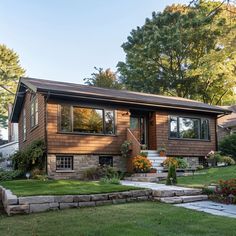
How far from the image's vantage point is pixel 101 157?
565 inches

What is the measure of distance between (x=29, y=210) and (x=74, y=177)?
21.1 ft

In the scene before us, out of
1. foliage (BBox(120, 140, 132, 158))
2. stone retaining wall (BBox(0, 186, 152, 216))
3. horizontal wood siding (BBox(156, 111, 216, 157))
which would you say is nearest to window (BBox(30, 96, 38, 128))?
foliage (BBox(120, 140, 132, 158))

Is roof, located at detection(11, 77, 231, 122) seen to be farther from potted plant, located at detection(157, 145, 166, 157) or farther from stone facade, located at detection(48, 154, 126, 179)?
stone facade, located at detection(48, 154, 126, 179)

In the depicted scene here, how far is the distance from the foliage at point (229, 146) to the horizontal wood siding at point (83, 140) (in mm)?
6263

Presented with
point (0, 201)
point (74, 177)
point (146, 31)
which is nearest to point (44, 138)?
point (74, 177)

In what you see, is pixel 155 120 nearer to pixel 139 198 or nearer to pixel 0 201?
pixel 139 198

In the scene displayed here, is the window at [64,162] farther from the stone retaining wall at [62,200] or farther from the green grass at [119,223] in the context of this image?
the green grass at [119,223]

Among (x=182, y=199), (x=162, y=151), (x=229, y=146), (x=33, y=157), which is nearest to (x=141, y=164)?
(x=162, y=151)

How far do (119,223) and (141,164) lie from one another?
8.05 metres

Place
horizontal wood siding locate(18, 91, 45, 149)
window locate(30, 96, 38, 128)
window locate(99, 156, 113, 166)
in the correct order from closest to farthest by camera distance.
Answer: horizontal wood siding locate(18, 91, 45, 149) → window locate(99, 156, 113, 166) → window locate(30, 96, 38, 128)

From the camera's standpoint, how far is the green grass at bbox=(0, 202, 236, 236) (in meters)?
5.11

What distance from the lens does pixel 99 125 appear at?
14289 mm

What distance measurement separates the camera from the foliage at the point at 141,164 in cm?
1363

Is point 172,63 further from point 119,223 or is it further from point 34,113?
point 119,223
